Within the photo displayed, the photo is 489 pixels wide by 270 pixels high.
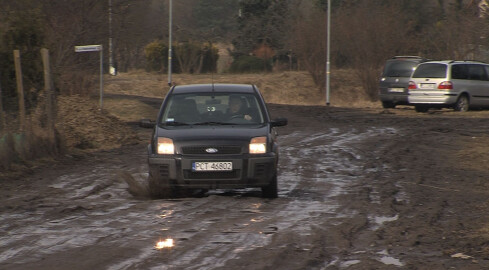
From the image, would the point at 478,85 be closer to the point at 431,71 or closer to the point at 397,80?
the point at 431,71

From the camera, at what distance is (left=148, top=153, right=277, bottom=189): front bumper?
1078 cm

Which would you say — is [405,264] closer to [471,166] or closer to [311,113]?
[471,166]

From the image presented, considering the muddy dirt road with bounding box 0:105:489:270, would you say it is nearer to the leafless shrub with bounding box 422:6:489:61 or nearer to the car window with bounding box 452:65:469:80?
the car window with bounding box 452:65:469:80

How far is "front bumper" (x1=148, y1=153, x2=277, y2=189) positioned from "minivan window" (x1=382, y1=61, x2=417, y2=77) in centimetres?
2202

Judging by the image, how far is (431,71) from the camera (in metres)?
29.7

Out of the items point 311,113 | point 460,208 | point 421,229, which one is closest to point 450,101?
point 311,113

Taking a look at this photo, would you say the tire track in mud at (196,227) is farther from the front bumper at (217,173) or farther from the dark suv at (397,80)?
the dark suv at (397,80)

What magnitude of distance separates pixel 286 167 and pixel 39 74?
6090 millimetres

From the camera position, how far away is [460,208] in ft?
34.6

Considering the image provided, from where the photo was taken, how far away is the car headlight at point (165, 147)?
1095 cm

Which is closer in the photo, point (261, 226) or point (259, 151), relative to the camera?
point (261, 226)

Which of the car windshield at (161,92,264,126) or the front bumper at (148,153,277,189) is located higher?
the car windshield at (161,92,264,126)

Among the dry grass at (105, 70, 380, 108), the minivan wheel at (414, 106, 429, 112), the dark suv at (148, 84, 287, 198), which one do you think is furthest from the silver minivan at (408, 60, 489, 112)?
the dark suv at (148, 84, 287, 198)

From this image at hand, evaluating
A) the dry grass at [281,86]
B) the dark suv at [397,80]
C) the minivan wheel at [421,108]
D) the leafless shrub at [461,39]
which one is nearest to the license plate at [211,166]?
the minivan wheel at [421,108]
